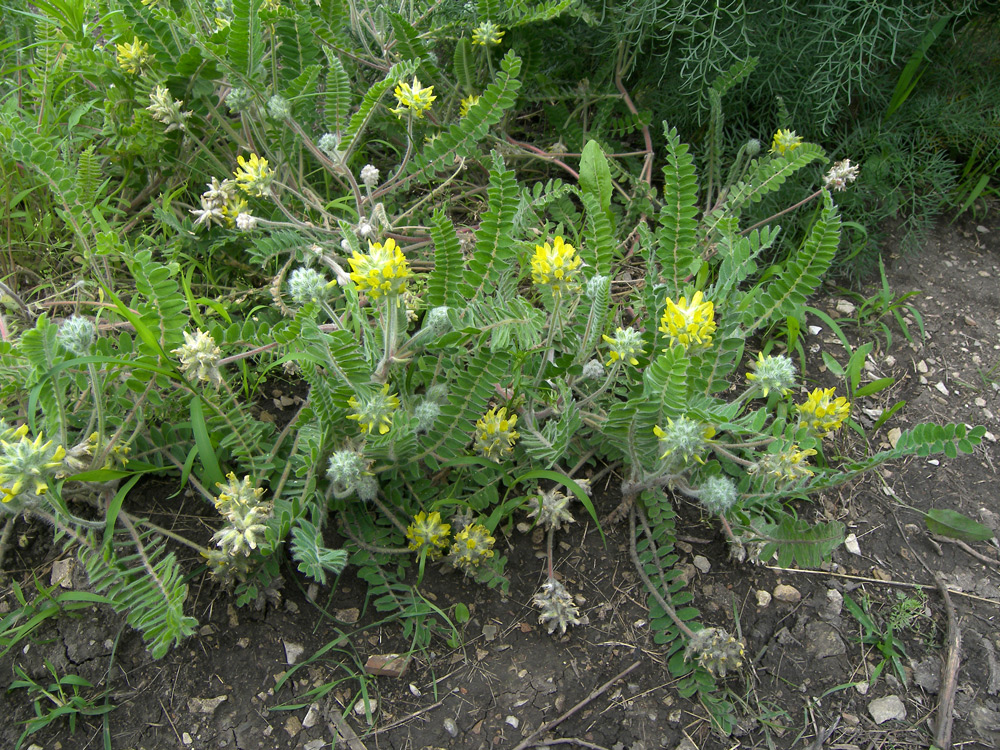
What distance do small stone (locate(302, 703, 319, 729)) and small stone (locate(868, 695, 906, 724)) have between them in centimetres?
Result: 133

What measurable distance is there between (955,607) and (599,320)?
1259 millimetres

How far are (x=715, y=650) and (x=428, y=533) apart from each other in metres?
0.74

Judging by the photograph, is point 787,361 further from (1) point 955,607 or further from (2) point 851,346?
(2) point 851,346

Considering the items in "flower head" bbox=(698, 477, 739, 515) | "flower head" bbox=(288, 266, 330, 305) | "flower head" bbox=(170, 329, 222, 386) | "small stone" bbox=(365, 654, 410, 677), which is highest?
"flower head" bbox=(288, 266, 330, 305)

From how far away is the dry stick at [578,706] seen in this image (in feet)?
5.08

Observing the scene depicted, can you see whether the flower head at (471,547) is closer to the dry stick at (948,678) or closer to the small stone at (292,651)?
the small stone at (292,651)

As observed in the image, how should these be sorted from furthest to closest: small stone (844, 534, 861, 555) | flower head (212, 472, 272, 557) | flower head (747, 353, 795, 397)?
small stone (844, 534, 861, 555), flower head (747, 353, 795, 397), flower head (212, 472, 272, 557)

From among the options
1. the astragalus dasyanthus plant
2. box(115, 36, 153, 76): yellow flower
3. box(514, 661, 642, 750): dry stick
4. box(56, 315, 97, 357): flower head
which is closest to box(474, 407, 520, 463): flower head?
the astragalus dasyanthus plant

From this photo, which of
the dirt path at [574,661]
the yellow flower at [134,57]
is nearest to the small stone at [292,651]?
the dirt path at [574,661]

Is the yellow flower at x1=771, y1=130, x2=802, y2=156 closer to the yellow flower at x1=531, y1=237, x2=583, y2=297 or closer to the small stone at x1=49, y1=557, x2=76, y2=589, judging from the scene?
the yellow flower at x1=531, y1=237, x2=583, y2=297

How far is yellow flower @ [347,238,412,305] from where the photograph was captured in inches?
55.1

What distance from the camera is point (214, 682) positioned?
1571mm

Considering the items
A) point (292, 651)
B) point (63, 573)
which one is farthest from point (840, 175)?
point (63, 573)

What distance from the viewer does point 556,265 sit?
158 cm
